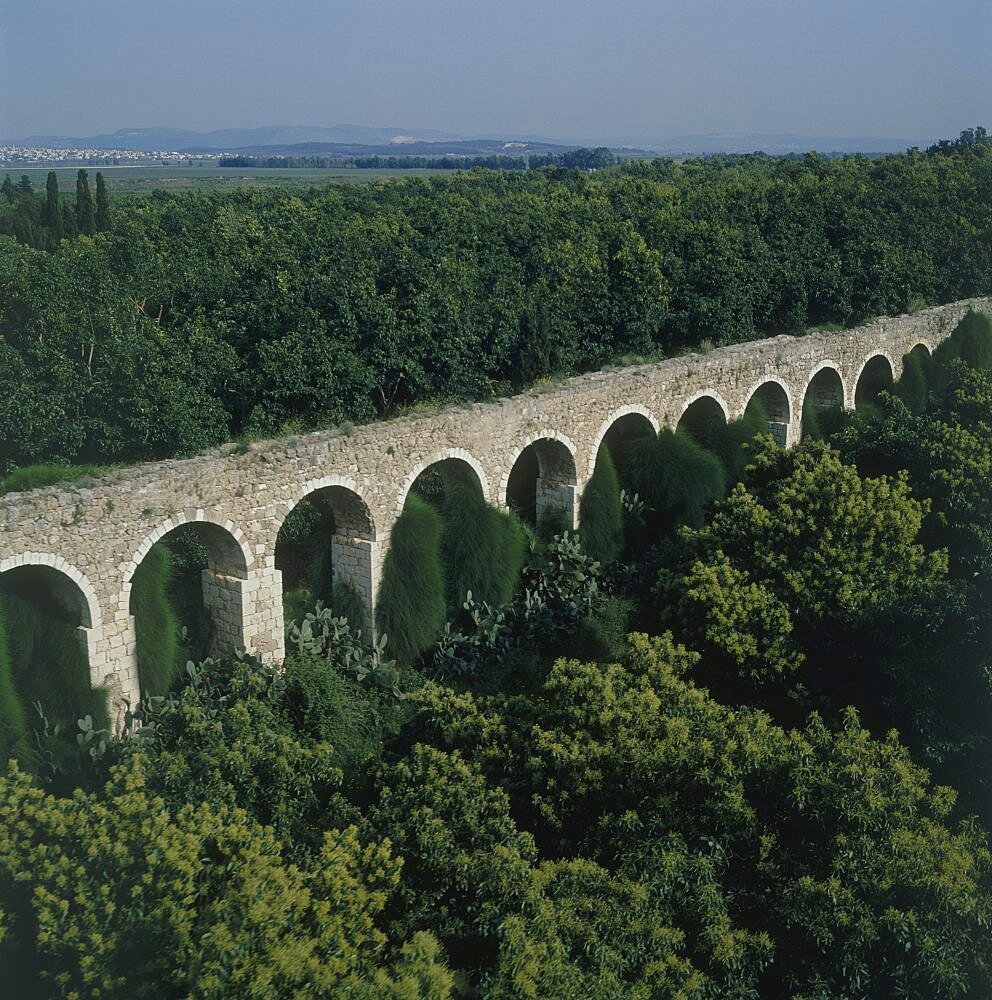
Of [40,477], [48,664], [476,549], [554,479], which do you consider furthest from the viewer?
[554,479]

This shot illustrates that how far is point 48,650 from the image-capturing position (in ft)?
42.2

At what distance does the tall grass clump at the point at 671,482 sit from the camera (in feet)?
65.7

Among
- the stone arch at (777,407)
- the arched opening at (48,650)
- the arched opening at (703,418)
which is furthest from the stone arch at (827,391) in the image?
the arched opening at (48,650)

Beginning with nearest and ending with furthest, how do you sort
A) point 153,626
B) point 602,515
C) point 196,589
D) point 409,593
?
point 153,626
point 196,589
point 409,593
point 602,515

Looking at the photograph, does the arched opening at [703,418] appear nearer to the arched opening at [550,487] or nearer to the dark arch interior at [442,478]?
the arched opening at [550,487]

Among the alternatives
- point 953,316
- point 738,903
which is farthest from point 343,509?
point 953,316

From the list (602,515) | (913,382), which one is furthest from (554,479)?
(913,382)

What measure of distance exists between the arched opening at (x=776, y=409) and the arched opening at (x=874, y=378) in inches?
175

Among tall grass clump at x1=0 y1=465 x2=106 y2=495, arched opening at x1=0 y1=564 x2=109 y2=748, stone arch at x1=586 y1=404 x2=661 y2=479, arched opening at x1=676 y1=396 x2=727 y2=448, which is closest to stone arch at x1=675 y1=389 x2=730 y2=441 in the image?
arched opening at x1=676 y1=396 x2=727 y2=448

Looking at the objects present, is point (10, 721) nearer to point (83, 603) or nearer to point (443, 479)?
point (83, 603)

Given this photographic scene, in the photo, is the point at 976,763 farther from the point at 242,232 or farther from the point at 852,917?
the point at 242,232

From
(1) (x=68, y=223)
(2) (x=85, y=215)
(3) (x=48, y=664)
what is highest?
(2) (x=85, y=215)

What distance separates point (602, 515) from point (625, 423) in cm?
241

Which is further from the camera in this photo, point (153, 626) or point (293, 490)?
point (293, 490)
